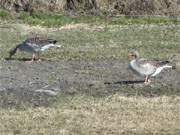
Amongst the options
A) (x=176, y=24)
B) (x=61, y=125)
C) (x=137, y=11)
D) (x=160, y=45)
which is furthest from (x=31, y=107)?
(x=137, y=11)

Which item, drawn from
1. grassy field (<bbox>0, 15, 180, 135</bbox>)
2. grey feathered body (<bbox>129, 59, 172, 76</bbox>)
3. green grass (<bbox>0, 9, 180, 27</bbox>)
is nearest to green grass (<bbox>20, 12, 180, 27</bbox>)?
green grass (<bbox>0, 9, 180, 27</bbox>)

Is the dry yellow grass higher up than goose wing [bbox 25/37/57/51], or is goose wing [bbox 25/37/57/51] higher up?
the dry yellow grass

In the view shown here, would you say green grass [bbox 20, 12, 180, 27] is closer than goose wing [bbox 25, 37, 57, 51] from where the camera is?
No

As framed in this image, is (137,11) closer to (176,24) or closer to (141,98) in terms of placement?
(176,24)

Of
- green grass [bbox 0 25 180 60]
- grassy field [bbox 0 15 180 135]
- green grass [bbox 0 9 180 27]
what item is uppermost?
grassy field [bbox 0 15 180 135]

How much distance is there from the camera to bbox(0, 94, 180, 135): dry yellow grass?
12461mm

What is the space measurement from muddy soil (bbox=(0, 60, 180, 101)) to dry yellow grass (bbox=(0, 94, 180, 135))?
36.7 inches

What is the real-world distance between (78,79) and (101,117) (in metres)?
4.23

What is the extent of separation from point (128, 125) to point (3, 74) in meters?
6.07

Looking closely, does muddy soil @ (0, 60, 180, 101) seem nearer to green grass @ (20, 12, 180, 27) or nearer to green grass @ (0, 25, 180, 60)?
green grass @ (0, 25, 180, 60)

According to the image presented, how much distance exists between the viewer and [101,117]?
13398 millimetres

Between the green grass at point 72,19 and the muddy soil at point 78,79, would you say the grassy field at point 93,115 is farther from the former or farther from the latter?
the green grass at point 72,19

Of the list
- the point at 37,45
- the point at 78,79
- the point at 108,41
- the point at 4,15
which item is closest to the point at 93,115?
the point at 78,79

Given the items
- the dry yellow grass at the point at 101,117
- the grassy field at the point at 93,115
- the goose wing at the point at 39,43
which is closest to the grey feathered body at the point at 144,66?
the grassy field at the point at 93,115
